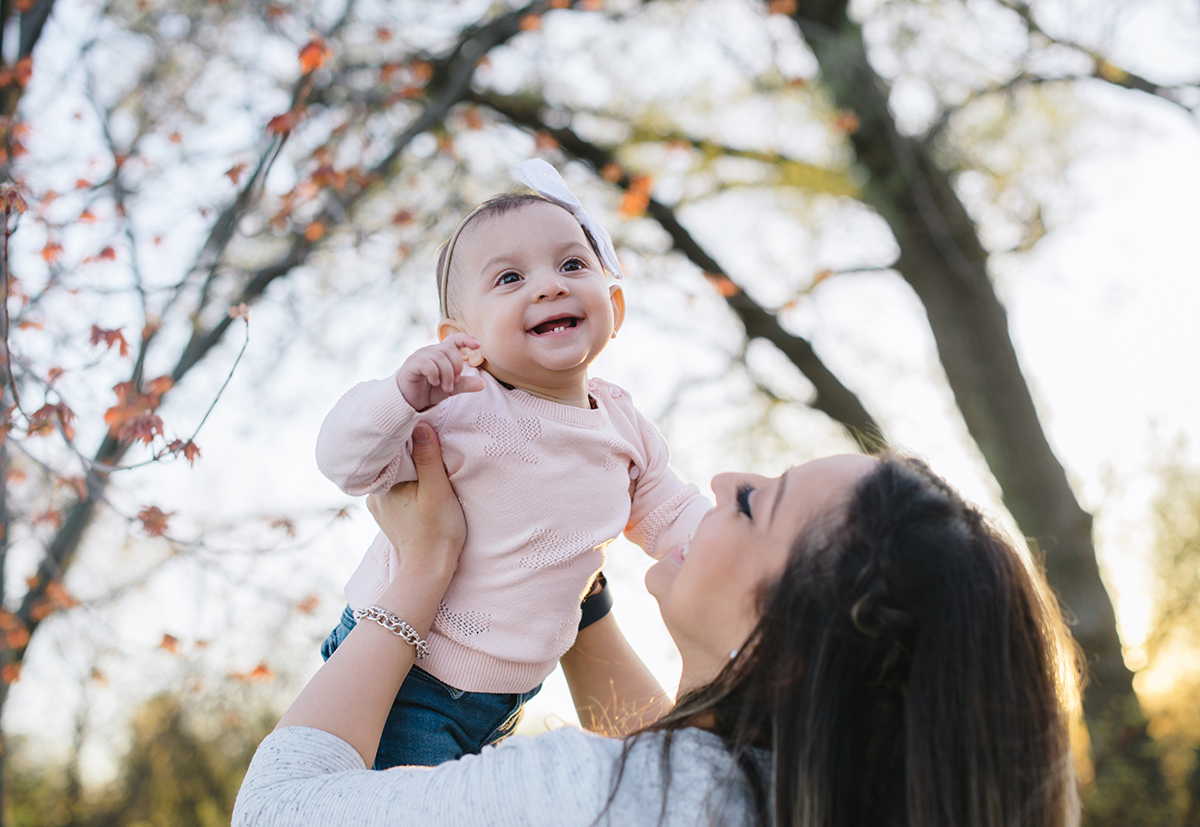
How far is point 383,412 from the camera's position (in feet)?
4.62

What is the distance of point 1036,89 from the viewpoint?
255 inches

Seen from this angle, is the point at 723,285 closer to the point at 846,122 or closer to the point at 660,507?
the point at 846,122

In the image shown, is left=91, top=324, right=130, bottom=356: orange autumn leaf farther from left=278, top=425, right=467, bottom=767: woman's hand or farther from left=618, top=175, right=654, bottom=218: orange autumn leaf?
left=618, top=175, right=654, bottom=218: orange autumn leaf

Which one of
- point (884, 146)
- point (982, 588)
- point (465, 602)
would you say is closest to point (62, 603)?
point (465, 602)

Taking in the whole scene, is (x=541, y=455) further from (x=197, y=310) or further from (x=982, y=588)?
(x=197, y=310)

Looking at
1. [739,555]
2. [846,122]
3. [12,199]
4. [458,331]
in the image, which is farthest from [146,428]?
[846,122]

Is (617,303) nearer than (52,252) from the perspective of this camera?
Yes

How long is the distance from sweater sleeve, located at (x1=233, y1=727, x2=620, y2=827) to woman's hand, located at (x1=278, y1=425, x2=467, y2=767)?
97mm

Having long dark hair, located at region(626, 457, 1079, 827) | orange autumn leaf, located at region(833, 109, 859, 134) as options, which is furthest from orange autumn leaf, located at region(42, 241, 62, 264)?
orange autumn leaf, located at region(833, 109, 859, 134)

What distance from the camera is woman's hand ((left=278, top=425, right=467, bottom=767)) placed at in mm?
1357

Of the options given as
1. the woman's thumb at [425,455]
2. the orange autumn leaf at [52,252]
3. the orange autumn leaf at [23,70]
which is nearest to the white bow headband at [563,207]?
the woman's thumb at [425,455]

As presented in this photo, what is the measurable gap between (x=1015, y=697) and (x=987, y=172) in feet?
20.7

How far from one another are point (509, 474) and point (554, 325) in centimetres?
30

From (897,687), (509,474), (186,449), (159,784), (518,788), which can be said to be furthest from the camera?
(159,784)
